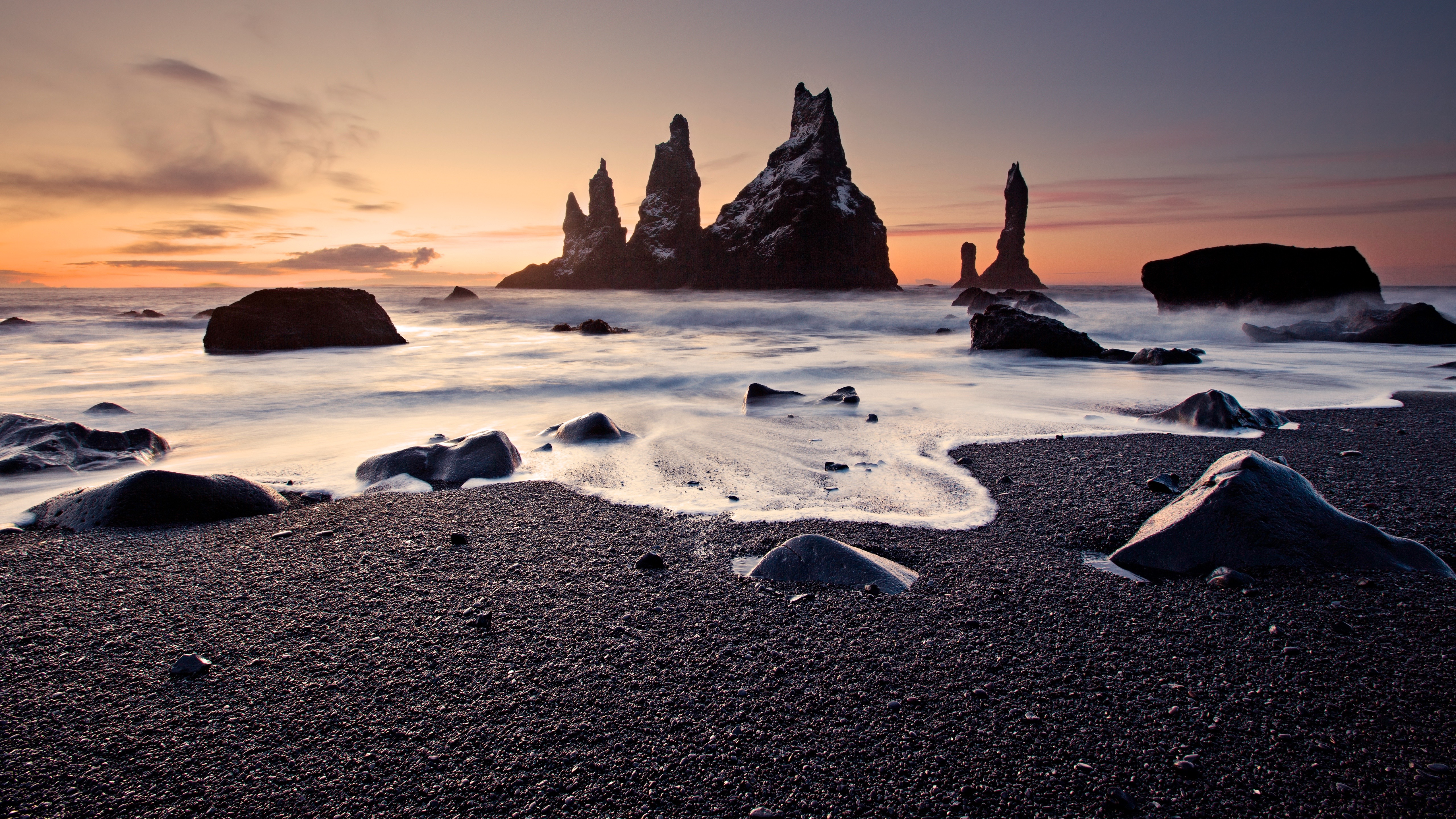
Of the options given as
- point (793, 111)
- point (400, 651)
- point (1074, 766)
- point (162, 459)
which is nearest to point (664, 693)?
point (400, 651)

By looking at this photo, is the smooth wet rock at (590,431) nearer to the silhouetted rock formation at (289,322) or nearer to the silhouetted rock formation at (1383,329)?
the silhouetted rock formation at (289,322)

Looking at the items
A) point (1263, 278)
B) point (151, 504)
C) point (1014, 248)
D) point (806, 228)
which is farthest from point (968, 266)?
point (151, 504)

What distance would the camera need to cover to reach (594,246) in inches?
4213

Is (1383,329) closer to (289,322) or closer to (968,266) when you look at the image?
(289,322)

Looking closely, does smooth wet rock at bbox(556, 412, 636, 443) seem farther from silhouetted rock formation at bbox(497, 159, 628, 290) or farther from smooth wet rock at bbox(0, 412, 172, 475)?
silhouetted rock formation at bbox(497, 159, 628, 290)

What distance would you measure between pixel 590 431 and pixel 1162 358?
8.73 meters

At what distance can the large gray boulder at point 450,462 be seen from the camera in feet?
12.4

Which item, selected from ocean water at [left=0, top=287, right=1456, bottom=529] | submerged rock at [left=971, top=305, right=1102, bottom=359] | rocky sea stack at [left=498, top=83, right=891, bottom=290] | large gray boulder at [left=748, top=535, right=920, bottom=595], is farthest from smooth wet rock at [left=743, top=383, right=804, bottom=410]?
rocky sea stack at [left=498, top=83, right=891, bottom=290]

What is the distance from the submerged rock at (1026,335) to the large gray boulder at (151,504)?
1025 centimetres

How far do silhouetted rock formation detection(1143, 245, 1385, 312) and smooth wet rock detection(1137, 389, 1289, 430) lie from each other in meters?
15.7

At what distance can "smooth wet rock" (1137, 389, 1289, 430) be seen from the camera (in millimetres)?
4836

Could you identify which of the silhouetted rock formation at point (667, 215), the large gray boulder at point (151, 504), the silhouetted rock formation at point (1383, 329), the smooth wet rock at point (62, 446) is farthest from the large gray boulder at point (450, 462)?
the silhouetted rock formation at point (667, 215)

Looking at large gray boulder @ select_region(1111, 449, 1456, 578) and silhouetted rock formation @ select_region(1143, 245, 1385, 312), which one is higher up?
silhouetted rock formation @ select_region(1143, 245, 1385, 312)

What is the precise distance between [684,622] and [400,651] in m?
0.86
